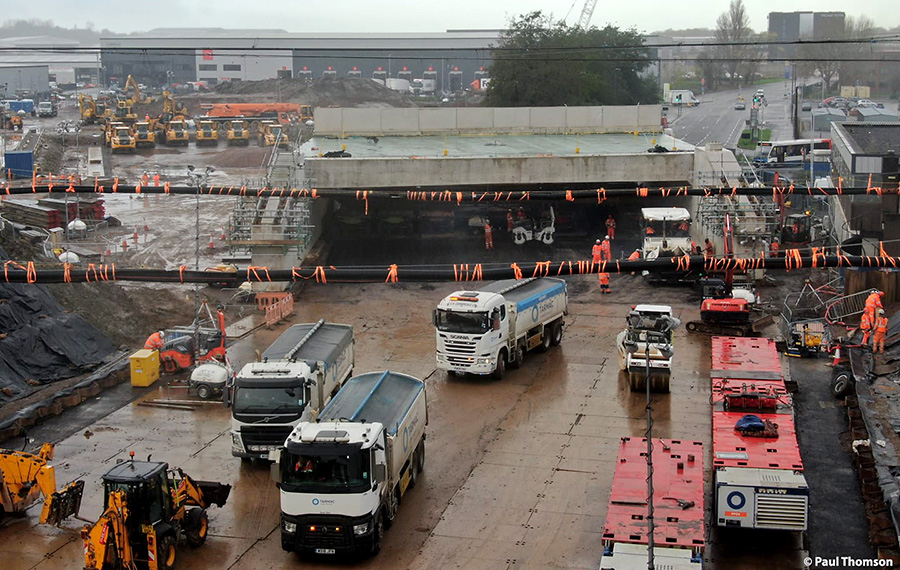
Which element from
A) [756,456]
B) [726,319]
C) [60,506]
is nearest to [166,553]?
[60,506]

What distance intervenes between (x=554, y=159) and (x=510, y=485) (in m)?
24.5

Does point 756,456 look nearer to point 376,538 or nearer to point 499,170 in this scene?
point 376,538

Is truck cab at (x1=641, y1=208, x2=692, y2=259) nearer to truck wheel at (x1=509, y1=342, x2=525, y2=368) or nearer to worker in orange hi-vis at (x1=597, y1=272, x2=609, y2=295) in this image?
worker in orange hi-vis at (x1=597, y1=272, x2=609, y2=295)

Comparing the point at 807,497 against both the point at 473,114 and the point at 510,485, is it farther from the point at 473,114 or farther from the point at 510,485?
the point at 473,114

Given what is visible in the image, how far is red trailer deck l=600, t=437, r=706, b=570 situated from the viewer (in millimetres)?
13953

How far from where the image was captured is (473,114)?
178 ft

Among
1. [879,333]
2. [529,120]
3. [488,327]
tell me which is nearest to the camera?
[488,327]

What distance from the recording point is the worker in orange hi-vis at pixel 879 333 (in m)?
27.2

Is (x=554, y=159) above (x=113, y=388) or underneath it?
above

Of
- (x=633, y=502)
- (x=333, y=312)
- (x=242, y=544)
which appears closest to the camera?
(x=633, y=502)

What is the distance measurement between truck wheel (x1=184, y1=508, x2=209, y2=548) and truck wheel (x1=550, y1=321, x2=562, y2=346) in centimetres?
1458

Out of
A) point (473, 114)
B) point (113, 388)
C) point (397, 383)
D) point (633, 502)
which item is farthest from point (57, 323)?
point (473, 114)

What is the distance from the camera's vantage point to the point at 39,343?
1102 inches

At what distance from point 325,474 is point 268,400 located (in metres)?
4.52
